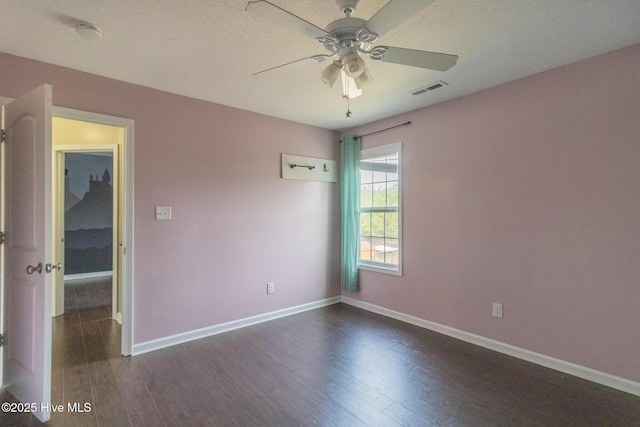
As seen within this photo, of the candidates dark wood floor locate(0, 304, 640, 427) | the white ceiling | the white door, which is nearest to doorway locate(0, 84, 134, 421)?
the white door

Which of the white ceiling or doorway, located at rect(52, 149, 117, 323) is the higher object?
the white ceiling

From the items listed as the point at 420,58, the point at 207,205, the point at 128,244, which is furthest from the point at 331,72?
the point at 128,244

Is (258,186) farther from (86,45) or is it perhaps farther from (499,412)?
(499,412)

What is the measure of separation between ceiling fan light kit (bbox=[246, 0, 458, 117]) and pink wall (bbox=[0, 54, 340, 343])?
1.91 meters

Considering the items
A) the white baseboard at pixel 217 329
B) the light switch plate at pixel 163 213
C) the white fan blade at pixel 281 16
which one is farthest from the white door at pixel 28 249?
the white fan blade at pixel 281 16

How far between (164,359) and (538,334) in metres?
3.29

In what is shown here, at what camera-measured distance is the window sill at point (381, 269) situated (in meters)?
3.78

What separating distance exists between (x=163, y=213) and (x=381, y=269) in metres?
2.63

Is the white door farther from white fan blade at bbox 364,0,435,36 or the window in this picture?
the window

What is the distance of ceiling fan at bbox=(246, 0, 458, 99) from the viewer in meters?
1.35

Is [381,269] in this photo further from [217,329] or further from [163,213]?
[163,213]

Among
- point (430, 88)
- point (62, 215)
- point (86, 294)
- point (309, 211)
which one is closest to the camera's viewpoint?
point (430, 88)

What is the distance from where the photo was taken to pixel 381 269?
3.97m

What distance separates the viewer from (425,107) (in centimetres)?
350
